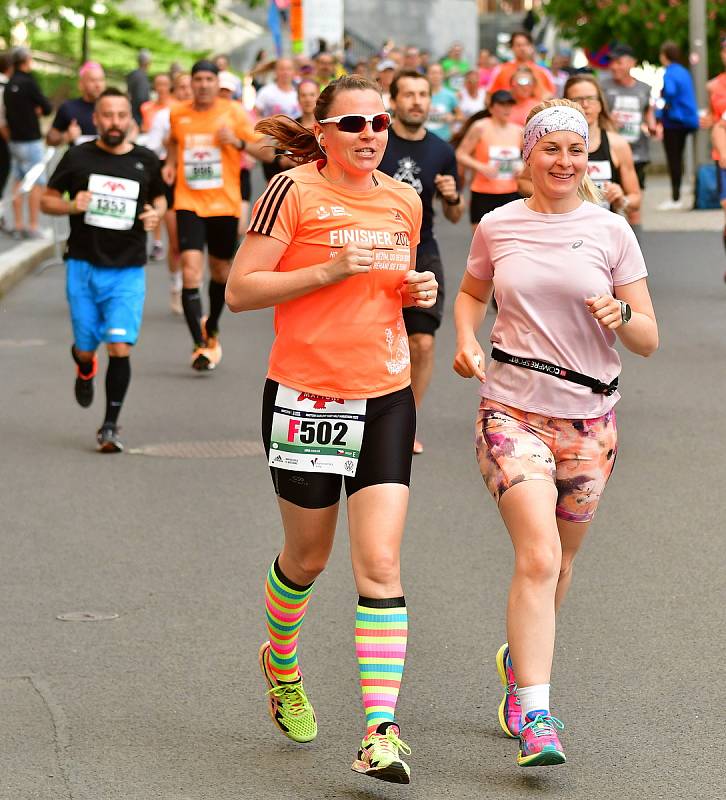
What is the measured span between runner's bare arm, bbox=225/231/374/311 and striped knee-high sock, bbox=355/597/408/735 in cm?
85

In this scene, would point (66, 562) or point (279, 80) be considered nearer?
point (66, 562)

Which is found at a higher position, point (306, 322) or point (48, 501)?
point (306, 322)

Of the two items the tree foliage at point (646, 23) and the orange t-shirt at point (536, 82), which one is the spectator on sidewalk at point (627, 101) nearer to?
the orange t-shirt at point (536, 82)

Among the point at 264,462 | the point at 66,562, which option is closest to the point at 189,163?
the point at 264,462

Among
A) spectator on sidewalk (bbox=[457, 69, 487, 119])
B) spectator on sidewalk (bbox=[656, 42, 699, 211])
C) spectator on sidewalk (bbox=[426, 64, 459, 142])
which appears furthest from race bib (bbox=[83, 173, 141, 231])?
spectator on sidewalk (bbox=[457, 69, 487, 119])

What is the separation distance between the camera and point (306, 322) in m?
4.90

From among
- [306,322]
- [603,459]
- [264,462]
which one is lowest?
[264,462]

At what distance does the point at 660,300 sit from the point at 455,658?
10194mm

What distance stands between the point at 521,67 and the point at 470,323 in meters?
10.3

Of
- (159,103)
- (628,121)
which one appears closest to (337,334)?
(628,121)

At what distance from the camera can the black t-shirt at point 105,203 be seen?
9.74 m

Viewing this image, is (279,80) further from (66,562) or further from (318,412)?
(318,412)

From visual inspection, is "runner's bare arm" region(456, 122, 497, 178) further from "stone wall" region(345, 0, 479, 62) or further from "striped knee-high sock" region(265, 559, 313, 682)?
"stone wall" region(345, 0, 479, 62)

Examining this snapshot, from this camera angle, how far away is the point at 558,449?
504 centimetres
